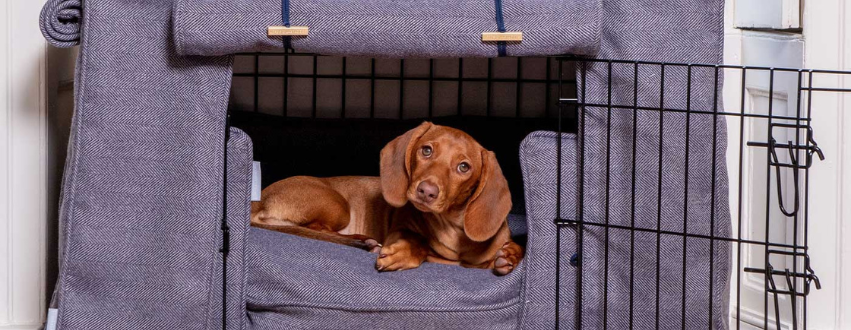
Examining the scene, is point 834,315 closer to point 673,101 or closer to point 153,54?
point 673,101

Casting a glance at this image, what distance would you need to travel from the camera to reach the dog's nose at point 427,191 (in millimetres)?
2252

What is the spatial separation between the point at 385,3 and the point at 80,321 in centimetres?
100

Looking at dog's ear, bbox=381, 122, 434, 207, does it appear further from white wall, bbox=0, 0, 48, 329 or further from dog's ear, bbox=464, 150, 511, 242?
white wall, bbox=0, 0, 48, 329

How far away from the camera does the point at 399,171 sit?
240 cm

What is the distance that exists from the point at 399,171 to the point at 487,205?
244 mm

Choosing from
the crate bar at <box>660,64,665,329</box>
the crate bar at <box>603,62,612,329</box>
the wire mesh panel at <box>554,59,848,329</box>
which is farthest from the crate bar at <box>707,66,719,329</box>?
the crate bar at <box>603,62,612,329</box>

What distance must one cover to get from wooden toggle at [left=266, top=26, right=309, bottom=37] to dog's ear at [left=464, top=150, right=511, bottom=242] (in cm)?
61

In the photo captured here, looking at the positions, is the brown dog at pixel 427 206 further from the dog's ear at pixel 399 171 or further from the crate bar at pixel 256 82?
the crate bar at pixel 256 82

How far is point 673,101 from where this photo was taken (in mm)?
2176

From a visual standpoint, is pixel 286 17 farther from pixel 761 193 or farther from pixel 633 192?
pixel 761 193

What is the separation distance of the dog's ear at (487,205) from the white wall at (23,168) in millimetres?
1165

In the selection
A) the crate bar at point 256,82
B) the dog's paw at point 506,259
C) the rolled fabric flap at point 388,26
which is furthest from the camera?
the crate bar at point 256,82

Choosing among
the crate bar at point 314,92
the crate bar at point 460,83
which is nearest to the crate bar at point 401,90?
the crate bar at point 460,83

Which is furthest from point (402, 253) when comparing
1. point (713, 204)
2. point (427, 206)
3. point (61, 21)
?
point (61, 21)
